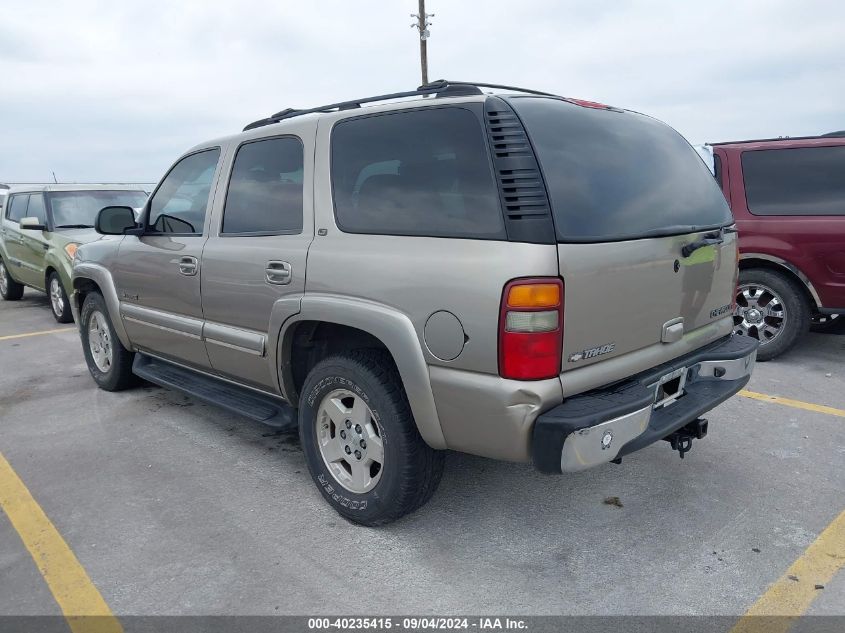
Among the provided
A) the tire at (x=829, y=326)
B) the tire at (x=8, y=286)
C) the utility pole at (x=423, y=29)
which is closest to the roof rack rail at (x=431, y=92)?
the tire at (x=829, y=326)

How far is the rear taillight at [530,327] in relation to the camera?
2.23 m

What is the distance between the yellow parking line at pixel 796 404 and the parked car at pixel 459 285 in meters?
1.50

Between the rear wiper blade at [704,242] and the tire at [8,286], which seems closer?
the rear wiper blade at [704,242]

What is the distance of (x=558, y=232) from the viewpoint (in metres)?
2.29

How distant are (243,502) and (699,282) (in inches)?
95.8

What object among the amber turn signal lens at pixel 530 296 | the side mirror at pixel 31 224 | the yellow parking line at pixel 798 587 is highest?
the side mirror at pixel 31 224

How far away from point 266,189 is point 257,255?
39 centimetres

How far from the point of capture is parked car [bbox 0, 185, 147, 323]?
748 centimetres

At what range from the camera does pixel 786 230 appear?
17.2 ft

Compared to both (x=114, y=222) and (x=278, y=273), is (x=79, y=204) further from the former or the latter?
(x=278, y=273)

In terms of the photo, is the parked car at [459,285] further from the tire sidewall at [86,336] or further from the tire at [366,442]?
the tire sidewall at [86,336]

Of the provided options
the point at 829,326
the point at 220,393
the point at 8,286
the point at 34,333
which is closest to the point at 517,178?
the point at 220,393

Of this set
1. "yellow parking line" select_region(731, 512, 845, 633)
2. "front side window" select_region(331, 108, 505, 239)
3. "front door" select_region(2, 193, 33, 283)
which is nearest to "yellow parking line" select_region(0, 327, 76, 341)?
"front door" select_region(2, 193, 33, 283)

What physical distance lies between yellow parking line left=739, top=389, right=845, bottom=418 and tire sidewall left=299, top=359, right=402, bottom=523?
3132 millimetres
